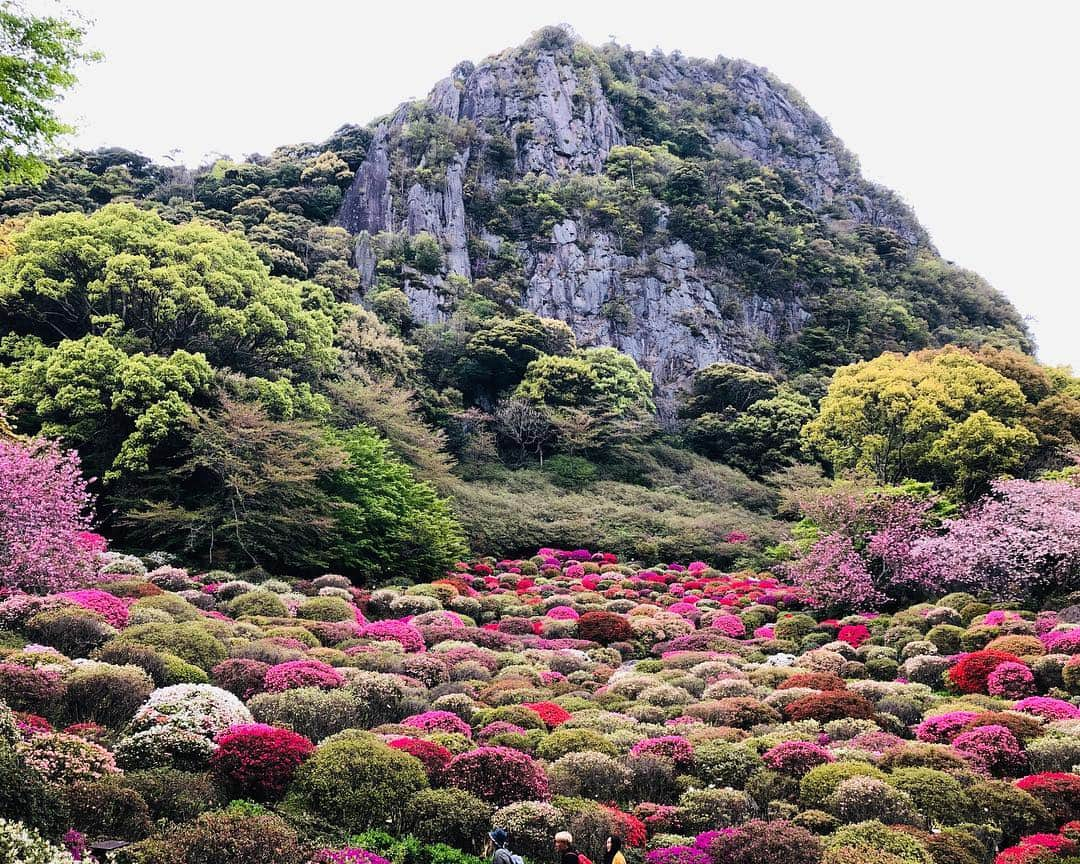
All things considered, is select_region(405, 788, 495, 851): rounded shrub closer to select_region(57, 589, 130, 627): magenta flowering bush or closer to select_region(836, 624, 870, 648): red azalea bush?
select_region(57, 589, 130, 627): magenta flowering bush

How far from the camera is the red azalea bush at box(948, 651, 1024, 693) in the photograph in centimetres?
1346

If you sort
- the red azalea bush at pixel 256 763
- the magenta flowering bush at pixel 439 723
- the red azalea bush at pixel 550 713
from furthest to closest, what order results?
the red azalea bush at pixel 550 713 → the magenta flowering bush at pixel 439 723 → the red azalea bush at pixel 256 763

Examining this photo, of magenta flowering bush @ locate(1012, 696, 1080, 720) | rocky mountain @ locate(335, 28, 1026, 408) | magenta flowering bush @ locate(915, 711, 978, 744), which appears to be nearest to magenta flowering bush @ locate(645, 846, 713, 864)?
magenta flowering bush @ locate(915, 711, 978, 744)

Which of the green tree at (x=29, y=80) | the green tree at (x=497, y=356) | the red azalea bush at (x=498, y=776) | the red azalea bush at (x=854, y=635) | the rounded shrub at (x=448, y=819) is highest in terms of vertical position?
the green tree at (x=497, y=356)

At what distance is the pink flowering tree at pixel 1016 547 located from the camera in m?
17.8

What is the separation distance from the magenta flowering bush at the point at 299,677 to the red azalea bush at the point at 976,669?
10733mm

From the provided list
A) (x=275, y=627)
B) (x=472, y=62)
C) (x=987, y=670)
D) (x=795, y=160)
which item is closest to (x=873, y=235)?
(x=795, y=160)

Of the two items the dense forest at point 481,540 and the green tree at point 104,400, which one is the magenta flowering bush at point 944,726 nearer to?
the dense forest at point 481,540

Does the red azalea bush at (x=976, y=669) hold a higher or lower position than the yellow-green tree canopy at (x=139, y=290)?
lower

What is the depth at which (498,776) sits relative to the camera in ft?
26.7

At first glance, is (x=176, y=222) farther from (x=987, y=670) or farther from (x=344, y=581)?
(x=987, y=670)

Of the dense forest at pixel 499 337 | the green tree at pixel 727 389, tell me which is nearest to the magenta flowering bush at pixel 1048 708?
the dense forest at pixel 499 337

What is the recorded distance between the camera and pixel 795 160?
81.3m

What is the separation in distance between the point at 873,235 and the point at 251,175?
5289 cm
